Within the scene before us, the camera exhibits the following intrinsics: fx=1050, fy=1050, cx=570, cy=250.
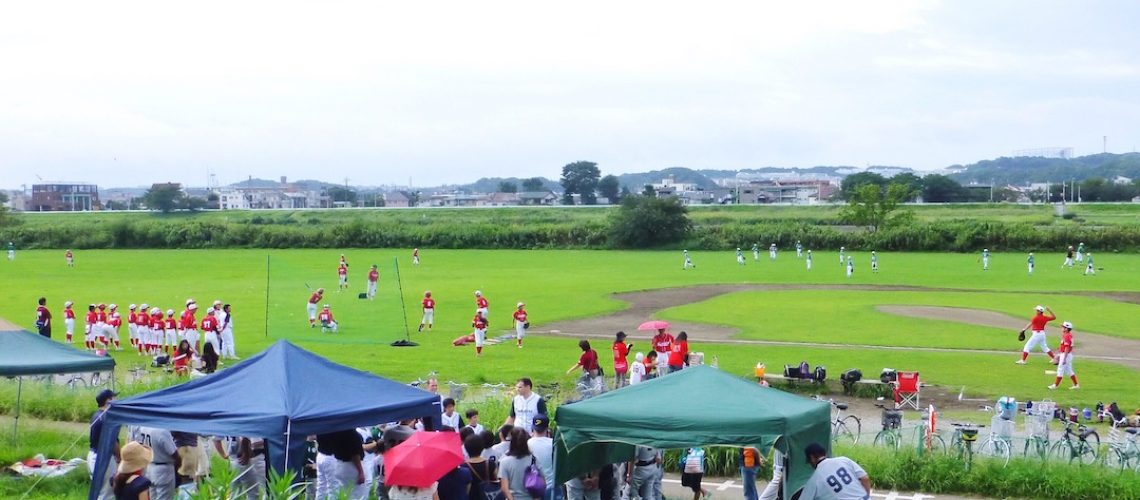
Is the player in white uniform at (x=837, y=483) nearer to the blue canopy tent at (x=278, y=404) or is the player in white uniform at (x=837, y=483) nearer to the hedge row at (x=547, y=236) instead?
the blue canopy tent at (x=278, y=404)

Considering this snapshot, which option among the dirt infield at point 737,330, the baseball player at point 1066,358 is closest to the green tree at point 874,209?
the dirt infield at point 737,330

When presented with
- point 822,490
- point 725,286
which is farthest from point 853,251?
point 822,490

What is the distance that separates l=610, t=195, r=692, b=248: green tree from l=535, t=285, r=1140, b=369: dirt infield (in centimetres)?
3344

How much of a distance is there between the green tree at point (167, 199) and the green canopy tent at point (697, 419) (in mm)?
162071

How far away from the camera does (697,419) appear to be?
37.7 feet

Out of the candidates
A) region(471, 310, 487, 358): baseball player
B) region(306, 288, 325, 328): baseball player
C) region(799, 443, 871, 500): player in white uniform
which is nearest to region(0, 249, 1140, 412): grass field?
region(306, 288, 325, 328): baseball player

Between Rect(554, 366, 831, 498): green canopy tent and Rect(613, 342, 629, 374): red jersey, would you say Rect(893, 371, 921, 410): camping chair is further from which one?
Rect(554, 366, 831, 498): green canopy tent

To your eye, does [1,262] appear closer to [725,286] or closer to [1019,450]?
[725,286]

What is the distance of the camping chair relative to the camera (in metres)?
22.0

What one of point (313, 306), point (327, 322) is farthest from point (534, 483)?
point (313, 306)

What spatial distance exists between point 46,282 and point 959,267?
51659 mm

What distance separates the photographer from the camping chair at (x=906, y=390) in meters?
22.0

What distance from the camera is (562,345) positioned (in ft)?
106

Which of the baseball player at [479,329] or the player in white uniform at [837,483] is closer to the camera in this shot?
the player in white uniform at [837,483]
